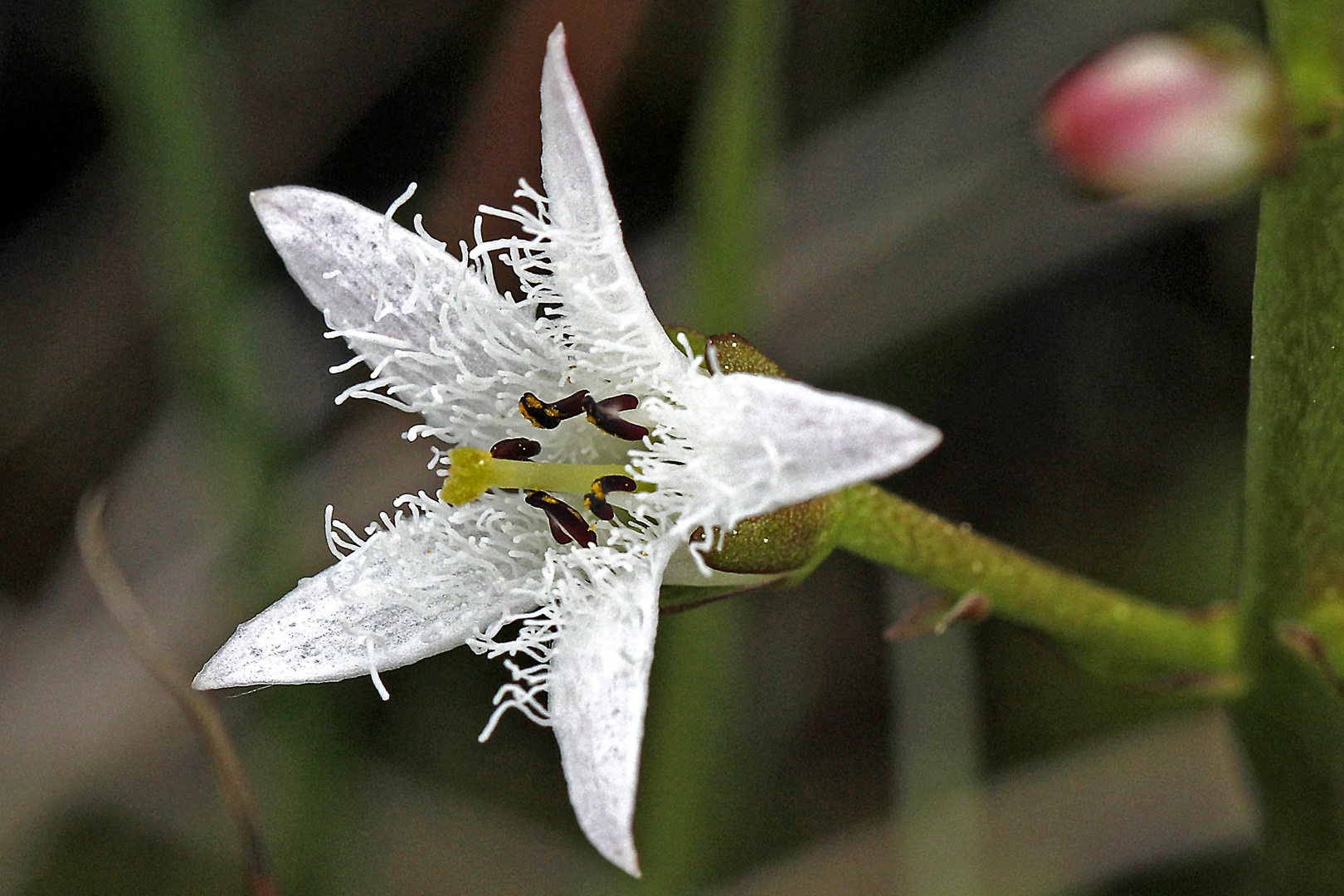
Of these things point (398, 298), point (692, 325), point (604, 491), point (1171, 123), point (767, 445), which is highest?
point (1171, 123)

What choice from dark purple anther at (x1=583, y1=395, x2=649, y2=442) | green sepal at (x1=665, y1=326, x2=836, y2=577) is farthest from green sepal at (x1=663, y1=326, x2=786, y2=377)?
dark purple anther at (x1=583, y1=395, x2=649, y2=442)

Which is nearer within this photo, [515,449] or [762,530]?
[762,530]

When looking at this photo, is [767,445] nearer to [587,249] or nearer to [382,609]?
[587,249]

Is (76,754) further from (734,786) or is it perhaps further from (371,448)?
(734,786)

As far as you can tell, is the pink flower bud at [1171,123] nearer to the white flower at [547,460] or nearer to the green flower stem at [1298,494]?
the green flower stem at [1298,494]

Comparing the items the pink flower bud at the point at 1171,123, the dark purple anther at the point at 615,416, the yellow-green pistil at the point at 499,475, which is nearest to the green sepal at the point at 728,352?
the dark purple anther at the point at 615,416

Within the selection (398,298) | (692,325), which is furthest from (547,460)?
(692,325)

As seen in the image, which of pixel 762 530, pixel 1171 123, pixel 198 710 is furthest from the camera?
pixel 198 710
